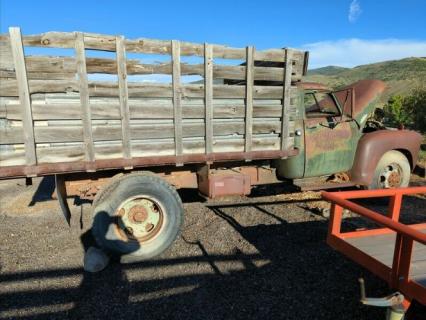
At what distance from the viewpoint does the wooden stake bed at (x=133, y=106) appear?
140 inches

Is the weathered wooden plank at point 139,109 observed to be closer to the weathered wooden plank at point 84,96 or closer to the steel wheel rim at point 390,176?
the weathered wooden plank at point 84,96

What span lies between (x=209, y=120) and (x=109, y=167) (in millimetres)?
1303

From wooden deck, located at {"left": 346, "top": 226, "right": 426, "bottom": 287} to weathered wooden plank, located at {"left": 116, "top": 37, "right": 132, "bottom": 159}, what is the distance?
251 centimetres

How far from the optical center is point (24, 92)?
3514mm

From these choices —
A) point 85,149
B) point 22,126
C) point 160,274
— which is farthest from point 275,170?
point 22,126

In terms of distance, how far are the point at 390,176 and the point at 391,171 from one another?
0.31ft

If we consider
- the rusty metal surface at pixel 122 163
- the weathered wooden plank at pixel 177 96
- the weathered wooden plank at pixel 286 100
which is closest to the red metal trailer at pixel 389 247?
the rusty metal surface at pixel 122 163

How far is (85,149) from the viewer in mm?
3838

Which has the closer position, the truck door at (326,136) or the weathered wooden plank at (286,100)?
the weathered wooden plank at (286,100)

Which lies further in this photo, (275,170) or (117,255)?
(275,170)

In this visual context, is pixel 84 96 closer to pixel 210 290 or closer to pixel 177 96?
pixel 177 96

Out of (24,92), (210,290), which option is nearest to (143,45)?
(24,92)

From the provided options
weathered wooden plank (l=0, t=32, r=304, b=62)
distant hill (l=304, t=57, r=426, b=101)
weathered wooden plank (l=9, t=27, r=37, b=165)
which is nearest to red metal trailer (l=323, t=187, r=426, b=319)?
weathered wooden plank (l=0, t=32, r=304, b=62)

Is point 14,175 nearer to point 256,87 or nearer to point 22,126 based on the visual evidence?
point 22,126
